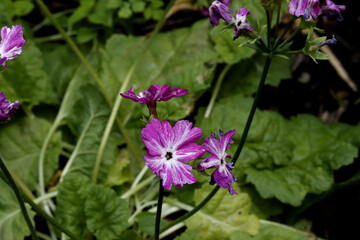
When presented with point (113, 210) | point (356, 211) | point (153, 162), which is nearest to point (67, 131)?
point (113, 210)

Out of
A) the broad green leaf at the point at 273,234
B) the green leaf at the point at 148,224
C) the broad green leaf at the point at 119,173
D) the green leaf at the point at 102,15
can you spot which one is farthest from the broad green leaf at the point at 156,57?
the broad green leaf at the point at 273,234

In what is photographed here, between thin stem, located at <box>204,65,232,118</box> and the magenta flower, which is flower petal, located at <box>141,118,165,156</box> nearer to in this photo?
the magenta flower

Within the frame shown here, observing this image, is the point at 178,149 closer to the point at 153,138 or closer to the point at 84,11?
the point at 153,138

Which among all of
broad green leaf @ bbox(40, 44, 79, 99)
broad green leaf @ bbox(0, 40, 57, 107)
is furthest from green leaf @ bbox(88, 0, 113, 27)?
broad green leaf @ bbox(0, 40, 57, 107)

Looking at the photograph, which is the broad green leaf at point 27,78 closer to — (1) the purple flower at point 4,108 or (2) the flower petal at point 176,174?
(1) the purple flower at point 4,108

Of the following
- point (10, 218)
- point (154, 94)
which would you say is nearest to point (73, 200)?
point (10, 218)
